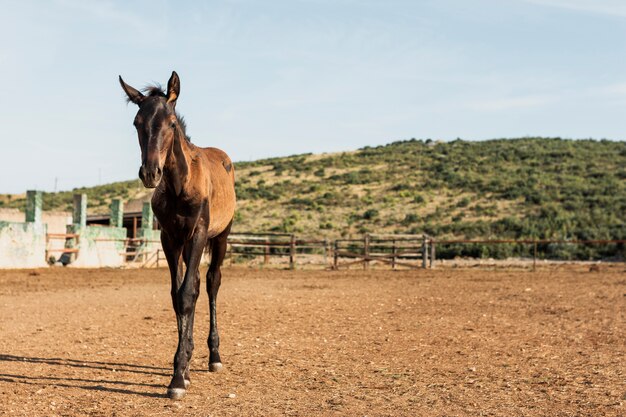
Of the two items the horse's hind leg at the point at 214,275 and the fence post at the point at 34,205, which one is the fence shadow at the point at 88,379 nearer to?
the horse's hind leg at the point at 214,275

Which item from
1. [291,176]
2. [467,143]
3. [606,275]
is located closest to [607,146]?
[467,143]

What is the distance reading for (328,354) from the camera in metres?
8.06

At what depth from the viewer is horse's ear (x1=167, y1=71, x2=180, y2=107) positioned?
20.5 feet

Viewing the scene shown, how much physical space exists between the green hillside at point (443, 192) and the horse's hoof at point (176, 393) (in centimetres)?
3126

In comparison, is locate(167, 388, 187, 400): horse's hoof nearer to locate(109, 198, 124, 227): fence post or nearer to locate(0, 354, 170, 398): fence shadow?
locate(0, 354, 170, 398): fence shadow

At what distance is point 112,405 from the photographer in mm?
5555

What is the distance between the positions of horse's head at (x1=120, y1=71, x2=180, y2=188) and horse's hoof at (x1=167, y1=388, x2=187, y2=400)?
1.83m

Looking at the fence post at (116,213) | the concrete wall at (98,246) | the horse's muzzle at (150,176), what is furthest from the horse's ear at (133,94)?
the fence post at (116,213)

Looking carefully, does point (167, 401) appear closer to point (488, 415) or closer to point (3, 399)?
point (3, 399)

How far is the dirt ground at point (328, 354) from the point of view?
5598 mm

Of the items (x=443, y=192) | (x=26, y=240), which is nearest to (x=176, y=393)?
(x=26, y=240)

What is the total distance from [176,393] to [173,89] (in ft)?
9.27

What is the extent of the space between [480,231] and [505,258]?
7.86 meters

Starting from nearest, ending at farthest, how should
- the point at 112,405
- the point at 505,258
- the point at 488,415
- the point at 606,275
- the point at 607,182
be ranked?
the point at 488,415 < the point at 112,405 < the point at 606,275 < the point at 505,258 < the point at 607,182
